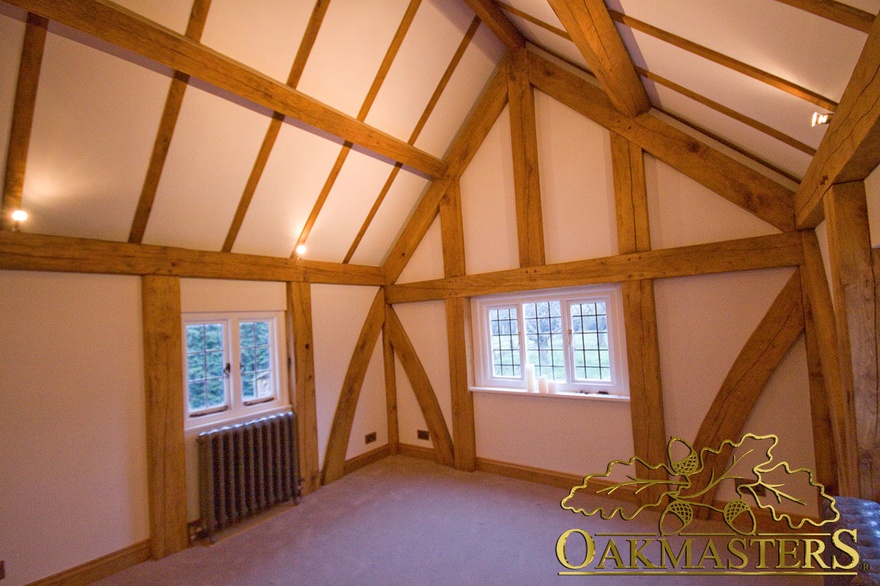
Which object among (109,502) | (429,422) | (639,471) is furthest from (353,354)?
(639,471)

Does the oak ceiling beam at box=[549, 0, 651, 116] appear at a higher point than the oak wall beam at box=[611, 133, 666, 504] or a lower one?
higher

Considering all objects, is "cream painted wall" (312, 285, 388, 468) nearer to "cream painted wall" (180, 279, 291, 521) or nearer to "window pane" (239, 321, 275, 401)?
"cream painted wall" (180, 279, 291, 521)

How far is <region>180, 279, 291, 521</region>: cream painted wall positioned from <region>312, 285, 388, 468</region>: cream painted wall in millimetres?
400

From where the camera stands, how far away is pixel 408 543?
11.4ft

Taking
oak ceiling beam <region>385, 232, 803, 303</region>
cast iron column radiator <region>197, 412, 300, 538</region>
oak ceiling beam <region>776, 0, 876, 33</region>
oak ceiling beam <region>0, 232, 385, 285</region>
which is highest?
oak ceiling beam <region>776, 0, 876, 33</region>

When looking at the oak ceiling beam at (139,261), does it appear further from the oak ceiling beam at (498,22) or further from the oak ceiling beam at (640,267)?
the oak ceiling beam at (498,22)

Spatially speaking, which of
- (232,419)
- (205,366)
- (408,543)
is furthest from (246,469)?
(408,543)

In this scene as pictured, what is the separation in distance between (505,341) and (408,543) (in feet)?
7.41

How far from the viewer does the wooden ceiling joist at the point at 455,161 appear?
4.86 metres

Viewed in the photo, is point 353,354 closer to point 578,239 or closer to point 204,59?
point 578,239

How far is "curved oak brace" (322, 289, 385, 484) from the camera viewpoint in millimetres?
4949

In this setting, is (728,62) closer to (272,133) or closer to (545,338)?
(545,338)

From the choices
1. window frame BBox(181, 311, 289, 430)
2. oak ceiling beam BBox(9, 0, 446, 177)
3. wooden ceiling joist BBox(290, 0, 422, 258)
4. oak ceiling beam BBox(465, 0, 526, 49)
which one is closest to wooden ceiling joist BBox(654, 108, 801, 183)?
oak ceiling beam BBox(465, 0, 526, 49)

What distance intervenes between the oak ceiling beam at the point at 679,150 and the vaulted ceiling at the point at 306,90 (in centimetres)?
10
